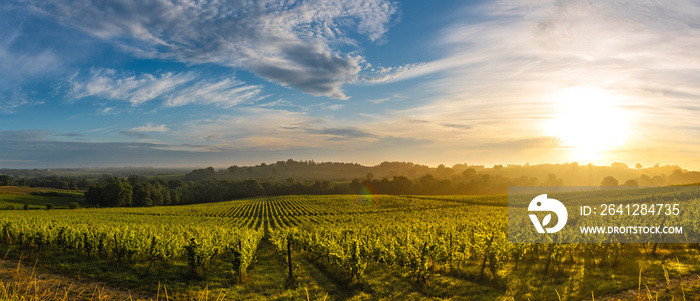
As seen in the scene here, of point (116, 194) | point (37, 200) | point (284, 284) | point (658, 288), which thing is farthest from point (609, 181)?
point (37, 200)

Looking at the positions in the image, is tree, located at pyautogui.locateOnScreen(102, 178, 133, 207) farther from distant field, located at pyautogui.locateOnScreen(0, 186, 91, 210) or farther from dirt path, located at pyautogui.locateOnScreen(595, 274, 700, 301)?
dirt path, located at pyautogui.locateOnScreen(595, 274, 700, 301)

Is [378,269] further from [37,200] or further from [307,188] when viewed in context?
[307,188]

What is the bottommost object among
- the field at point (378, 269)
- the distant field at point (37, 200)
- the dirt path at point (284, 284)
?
the distant field at point (37, 200)

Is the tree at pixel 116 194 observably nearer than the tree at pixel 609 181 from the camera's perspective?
Yes

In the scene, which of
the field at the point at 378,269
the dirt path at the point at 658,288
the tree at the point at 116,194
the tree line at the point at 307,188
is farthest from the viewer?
the tree line at the point at 307,188

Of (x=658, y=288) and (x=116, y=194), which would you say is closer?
(x=658, y=288)

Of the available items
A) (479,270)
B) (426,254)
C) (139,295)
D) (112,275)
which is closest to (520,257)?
(479,270)

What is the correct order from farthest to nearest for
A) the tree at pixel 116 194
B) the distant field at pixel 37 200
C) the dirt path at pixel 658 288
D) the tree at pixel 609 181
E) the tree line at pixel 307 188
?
the tree at pixel 609 181 < the tree line at pixel 307 188 < the tree at pixel 116 194 < the distant field at pixel 37 200 < the dirt path at pixel 658 288

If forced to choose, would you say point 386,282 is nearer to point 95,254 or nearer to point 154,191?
point 95,254

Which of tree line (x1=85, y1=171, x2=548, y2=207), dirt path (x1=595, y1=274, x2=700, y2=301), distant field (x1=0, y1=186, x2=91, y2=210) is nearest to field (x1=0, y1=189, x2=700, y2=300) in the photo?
dirt path (x1=595, y1=274, x2=700, y2=301)

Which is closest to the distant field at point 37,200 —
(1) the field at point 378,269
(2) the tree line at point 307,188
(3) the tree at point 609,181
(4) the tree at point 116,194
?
(4) the tree at point 116,194

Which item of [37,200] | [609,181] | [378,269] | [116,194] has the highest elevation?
[609,181]

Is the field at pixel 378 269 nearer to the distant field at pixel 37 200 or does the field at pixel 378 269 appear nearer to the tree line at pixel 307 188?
the distant field at pixel 37 200

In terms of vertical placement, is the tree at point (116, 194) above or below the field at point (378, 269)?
below
